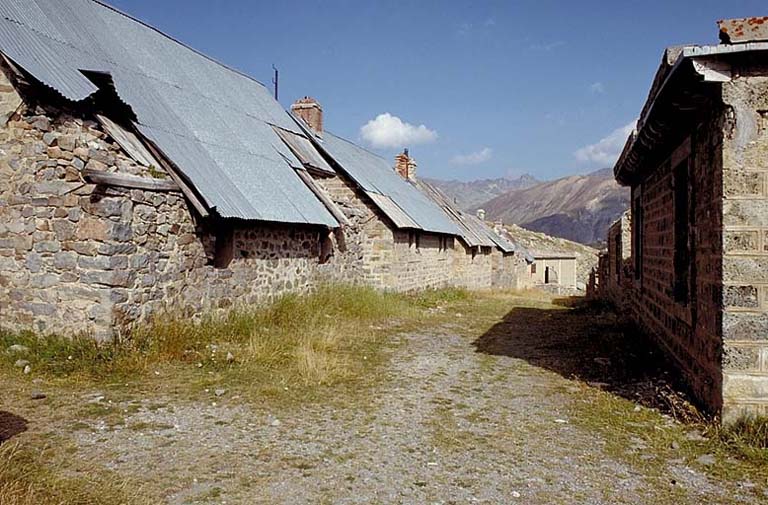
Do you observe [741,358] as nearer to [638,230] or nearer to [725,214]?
[725,214]

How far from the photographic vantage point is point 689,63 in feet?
15.7

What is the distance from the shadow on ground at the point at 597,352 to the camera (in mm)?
6117

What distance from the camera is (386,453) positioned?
459 centimetres

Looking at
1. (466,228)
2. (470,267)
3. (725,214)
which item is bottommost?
(470,267)

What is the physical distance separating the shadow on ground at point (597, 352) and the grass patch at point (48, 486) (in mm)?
4622

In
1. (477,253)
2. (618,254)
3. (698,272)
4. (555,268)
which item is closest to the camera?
(698,272)

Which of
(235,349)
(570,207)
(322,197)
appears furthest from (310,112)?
(570,207)

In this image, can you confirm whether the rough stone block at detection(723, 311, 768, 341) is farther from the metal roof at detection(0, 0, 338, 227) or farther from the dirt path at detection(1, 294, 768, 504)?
the metal roof at detection(0, 0, 338, 227)

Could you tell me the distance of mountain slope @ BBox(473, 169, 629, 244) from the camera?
103875 millimetres

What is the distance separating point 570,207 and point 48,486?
122m

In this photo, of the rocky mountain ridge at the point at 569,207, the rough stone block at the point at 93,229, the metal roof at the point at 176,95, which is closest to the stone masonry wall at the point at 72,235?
the rough stone block at the point at 93,229

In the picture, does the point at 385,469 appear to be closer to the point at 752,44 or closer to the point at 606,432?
the point at 606,432

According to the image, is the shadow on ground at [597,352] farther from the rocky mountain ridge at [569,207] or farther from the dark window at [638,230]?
the rocky mountain ridge at [569,207]

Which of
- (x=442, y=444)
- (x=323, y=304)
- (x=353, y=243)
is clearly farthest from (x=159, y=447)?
(x=353, y=243)
